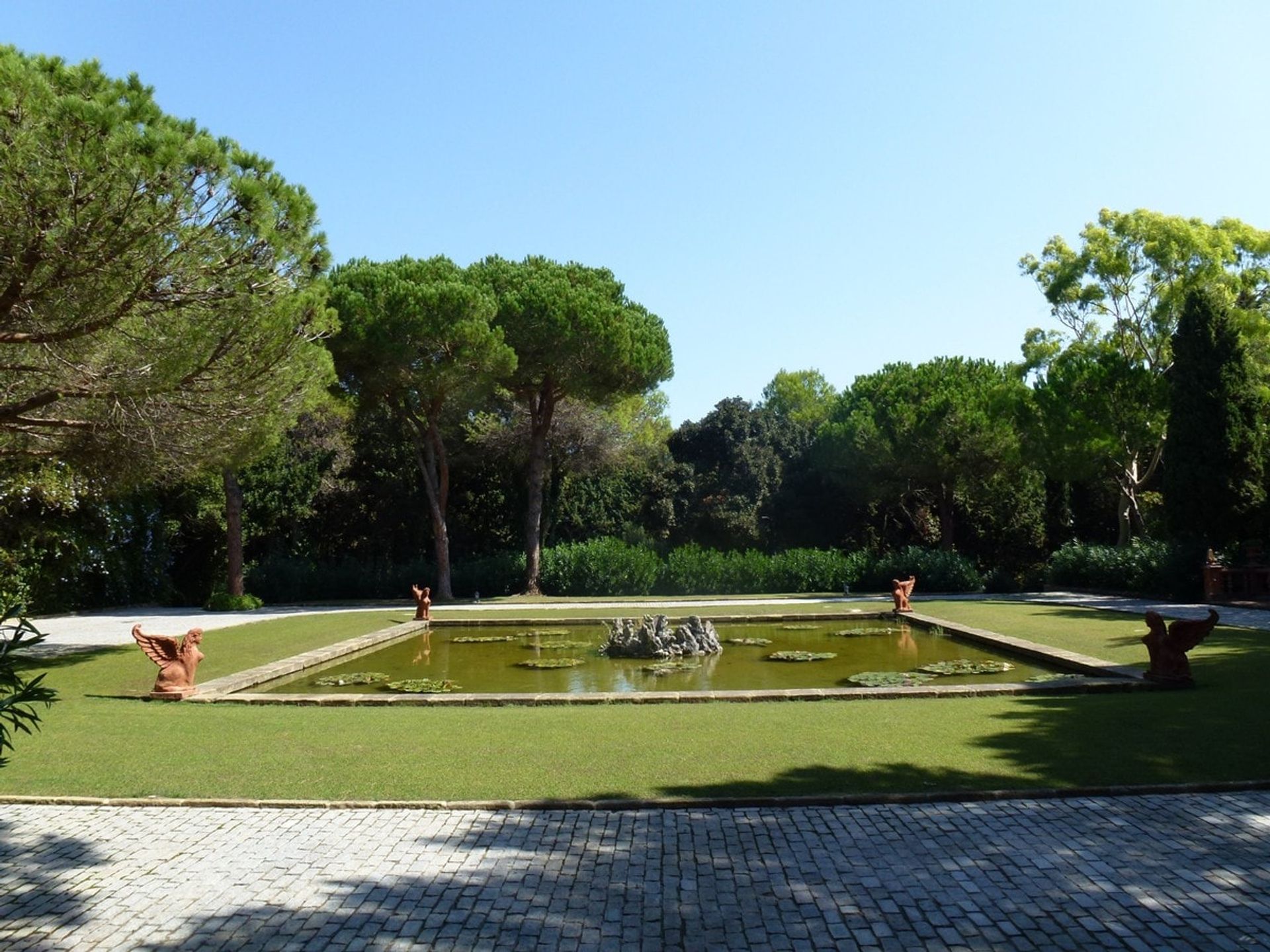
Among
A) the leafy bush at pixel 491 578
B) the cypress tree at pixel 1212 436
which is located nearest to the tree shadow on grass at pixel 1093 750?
the cypress tree at pixel 1212 436

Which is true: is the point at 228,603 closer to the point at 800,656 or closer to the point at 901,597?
the point at 800,656

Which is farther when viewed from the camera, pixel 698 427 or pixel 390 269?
pixel 698 427

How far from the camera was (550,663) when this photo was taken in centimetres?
1295

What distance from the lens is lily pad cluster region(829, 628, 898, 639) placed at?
15.5m

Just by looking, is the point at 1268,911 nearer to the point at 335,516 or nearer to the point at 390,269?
the point at 390,269

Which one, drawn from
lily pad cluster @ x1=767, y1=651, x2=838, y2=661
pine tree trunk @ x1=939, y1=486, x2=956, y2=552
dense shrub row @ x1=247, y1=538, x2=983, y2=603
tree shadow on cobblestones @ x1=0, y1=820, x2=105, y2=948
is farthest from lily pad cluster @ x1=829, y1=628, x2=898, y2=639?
pine tree trunk @ x1=939, y1=486, x2=956, y2=552

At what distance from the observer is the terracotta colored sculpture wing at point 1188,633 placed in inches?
346

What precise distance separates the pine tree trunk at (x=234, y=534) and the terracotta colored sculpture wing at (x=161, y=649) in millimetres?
12953

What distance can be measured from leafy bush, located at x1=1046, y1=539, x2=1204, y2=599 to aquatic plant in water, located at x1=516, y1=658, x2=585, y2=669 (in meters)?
12.8

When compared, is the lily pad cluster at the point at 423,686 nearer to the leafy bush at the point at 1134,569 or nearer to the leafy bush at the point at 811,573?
the leafy bush at the point at 1134,569

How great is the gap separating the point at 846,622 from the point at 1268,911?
13815mm

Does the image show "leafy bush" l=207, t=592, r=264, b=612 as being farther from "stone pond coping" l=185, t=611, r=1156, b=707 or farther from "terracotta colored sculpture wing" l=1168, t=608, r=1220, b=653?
"terracotta colored sculpture wing" l=1168, t=608, r=1220, b=653

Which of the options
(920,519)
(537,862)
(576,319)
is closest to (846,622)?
(576,319)

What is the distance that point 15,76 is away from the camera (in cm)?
814
